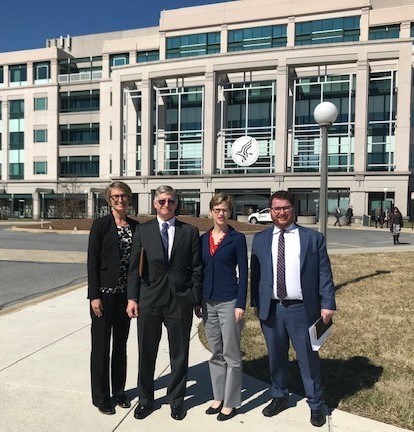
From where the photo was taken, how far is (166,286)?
11.8 ft

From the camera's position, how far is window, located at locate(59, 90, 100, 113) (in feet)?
184

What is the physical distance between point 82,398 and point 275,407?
1798 millimetres

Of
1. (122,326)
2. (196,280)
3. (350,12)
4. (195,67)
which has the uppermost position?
(350,12)

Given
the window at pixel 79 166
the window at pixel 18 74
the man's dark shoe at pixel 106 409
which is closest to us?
the man's dark shoe at pixel 106 409

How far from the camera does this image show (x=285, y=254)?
3.64 metres

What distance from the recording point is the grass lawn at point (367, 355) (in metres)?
3.97

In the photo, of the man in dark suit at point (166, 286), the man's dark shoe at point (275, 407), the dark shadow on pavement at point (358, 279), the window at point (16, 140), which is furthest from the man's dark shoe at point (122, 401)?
the window at point (16, 140)

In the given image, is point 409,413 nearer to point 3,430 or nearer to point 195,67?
point 3,430

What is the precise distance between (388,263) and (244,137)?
109 feet

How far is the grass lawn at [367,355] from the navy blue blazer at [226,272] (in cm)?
147

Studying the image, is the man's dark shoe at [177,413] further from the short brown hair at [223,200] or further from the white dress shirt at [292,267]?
the short brown hair at [223,200]

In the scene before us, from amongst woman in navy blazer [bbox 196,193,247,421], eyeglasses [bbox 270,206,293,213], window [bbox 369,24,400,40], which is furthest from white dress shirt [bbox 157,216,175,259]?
window [bbox 369,24,400,40]

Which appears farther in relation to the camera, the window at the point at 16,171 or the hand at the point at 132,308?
the window at the point at 16,171

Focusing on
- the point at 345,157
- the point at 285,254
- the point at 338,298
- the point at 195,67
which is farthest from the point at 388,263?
the point at 195,67
